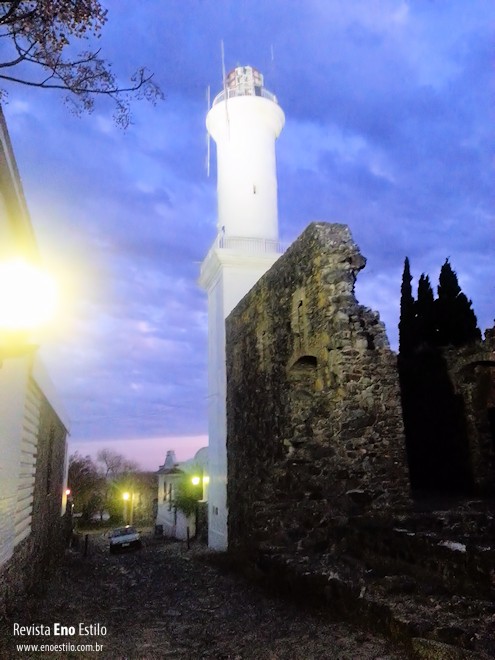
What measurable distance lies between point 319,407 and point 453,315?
9.77 m

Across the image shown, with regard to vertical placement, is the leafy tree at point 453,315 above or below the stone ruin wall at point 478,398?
above

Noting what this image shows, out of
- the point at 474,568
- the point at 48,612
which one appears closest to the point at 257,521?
the point at 48,612

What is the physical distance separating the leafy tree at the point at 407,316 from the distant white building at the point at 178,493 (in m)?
9.25

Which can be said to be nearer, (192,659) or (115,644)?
(192,659)

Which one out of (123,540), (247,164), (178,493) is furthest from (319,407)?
(178,493)

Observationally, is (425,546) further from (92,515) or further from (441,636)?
(92,515)

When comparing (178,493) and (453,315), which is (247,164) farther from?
(178,493)

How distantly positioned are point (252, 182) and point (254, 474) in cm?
993

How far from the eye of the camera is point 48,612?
5.77 meters

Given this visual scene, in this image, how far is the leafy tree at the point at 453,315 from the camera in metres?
15.2

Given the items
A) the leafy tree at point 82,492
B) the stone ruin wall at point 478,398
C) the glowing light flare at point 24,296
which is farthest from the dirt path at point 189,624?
the leafy tree at point 82,492

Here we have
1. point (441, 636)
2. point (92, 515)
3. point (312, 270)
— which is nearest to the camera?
point (441, 636)

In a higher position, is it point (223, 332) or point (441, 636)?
point (223, 332)

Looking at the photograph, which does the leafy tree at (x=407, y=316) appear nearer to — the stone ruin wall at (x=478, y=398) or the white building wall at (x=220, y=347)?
the stone ruin wall at (x=478, y=398)
